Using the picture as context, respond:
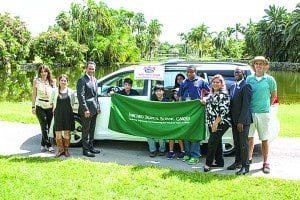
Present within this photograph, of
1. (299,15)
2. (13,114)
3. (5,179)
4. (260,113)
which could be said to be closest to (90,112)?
(5,179)

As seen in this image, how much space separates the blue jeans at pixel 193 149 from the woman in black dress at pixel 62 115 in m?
2.44

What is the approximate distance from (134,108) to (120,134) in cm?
78

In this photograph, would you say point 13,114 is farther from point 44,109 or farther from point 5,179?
point 5,179

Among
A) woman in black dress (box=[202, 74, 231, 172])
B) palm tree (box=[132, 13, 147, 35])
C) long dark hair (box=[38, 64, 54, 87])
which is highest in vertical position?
palm tree (box=[132, 13, 147, 35])

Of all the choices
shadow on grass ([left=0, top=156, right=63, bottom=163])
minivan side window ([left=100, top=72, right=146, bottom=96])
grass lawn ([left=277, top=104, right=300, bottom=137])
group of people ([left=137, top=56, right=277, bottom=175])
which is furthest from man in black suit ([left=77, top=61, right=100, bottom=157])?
grass lawn ([left=277, top=104, right=300, bottom=137])

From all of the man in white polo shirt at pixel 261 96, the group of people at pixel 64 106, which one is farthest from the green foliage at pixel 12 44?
the man in white polo shirt at pixel 261 96

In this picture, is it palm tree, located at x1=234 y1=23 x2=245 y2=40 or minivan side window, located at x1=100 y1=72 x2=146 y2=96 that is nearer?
minivan side window, located at x1=100 y1=72 x2=146 y2=96

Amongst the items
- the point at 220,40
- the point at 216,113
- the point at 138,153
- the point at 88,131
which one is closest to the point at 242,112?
the point at 216,113

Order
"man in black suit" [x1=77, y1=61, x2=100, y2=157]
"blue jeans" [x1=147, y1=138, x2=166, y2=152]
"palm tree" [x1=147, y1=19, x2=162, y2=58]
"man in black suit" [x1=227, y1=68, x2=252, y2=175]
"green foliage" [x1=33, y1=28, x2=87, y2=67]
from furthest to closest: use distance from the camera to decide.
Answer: "palm tree" [x1=147, y1=19, x2=162, y2=58] < "green foliage" [x1=33, y1=28, x2=87, y2=67] < "blue jeans" [x1=147, y1=138, x2=166, y2=152] < "man in black suit" [x1=77, y1=61, x2=100, y2=157] < "man in black suit" [x1=227, y1=68, x2=252, y2=175]

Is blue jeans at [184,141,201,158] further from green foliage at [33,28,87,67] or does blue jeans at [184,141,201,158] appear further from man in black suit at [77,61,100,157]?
green foliage at [33,28,87,67]

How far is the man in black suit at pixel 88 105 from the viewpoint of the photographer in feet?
30.8

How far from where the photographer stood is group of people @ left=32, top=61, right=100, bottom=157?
9.43 metres

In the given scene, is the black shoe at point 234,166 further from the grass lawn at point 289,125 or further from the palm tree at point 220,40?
the palm tree at point 220,40

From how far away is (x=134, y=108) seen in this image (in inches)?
391
